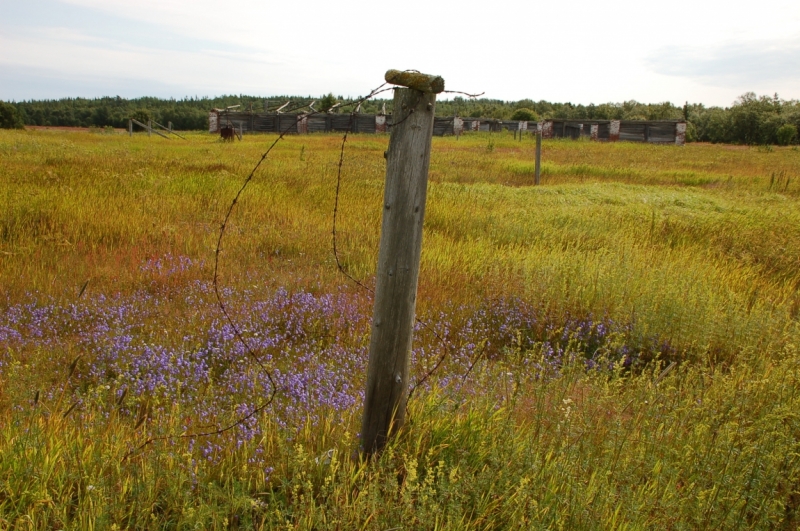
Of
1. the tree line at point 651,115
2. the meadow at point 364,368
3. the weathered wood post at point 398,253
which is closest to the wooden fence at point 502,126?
the tree line at point 651,115

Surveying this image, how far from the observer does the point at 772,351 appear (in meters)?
4.38

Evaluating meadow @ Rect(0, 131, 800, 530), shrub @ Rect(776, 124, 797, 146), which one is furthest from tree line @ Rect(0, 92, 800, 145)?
meadow @ Rect(0, 131, 800, 530)

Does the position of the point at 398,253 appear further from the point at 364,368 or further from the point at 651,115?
the point at 651,115

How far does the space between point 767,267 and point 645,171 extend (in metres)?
14.1

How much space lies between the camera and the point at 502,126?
5241cm

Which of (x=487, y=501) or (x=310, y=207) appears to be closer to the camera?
(x=487, y=501)

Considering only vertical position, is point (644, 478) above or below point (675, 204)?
below

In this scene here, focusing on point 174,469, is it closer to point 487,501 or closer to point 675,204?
point 487,501

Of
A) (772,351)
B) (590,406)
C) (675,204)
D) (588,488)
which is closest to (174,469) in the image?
(588,488)

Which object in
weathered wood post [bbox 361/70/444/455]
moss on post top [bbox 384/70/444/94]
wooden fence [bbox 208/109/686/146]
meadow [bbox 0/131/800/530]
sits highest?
wooden fence [bbox 208/109/686/146]

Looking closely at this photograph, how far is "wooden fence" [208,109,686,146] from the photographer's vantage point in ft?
145

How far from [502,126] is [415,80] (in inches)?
2078

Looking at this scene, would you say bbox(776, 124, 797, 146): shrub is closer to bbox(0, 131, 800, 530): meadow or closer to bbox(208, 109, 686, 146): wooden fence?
bbox(208, 109, 686, 146): wooden fence

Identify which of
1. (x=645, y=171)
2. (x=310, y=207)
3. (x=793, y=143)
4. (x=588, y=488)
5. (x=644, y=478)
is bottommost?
(x=644, y=478)
